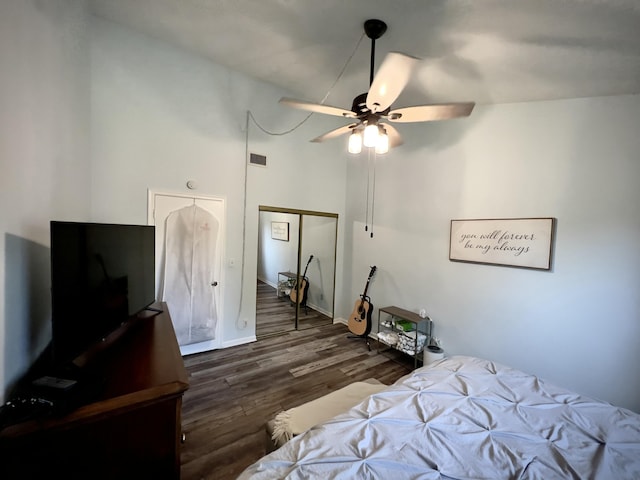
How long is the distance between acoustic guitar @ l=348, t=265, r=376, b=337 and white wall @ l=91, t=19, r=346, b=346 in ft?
4.89

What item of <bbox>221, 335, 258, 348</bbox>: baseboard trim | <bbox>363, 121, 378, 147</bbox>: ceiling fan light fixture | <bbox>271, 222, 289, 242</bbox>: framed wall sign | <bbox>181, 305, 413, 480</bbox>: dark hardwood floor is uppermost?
<bbox>363, 121, 378, 147</bbox>: ceiling fan light fixture

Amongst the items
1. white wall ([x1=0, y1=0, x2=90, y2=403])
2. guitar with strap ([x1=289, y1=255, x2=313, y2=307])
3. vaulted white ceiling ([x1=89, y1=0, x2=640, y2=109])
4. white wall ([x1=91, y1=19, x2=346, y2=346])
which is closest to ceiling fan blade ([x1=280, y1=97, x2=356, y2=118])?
vaulted white ceiling ([x1=89, y1=0, x2=640, y2=109])

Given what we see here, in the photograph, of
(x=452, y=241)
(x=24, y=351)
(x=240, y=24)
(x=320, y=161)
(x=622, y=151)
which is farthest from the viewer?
(x=320, y=161)

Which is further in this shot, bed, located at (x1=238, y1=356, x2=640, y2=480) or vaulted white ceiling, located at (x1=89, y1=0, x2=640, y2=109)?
vaulted white ceiling, located at (x1=89, y1=0, x2=640, y2=109)

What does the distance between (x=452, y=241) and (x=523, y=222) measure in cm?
70

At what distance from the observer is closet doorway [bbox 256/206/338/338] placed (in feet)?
13.0

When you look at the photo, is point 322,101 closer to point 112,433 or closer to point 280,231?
point 280,231

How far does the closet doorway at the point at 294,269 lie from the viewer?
3973 millimetres

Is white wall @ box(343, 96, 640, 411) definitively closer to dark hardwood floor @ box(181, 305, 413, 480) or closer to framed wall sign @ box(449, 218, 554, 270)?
framed wall sign @ box(449, 218, 554, 270)

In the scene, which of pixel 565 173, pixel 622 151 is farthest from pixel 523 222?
pixel 622 151

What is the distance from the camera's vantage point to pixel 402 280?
3602mm

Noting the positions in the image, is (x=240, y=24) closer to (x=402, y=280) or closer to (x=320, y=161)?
(x=320, y=161)

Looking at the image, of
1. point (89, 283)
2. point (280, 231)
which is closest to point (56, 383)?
point (89, 283)

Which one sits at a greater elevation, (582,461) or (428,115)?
(428,115)
